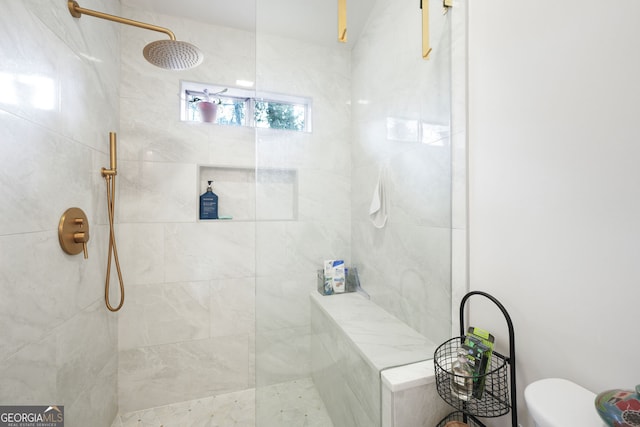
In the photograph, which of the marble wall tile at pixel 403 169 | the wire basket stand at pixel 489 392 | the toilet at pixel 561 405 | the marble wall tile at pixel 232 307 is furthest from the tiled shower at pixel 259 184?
the marble wall tile at pixel 232 307

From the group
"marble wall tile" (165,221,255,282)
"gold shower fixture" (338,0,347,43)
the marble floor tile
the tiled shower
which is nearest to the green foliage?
the tiled shower

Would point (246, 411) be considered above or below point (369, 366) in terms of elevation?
below

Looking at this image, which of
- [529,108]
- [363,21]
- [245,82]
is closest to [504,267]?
[529,108]

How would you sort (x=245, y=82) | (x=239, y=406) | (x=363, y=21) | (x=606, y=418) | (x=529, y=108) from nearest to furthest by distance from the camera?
(x=606, y=418), (x=529, y=108), (x=363, y=21), (x=239, y=406), (x=245, y=82)

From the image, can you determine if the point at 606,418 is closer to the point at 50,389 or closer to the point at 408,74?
the point at 408,74

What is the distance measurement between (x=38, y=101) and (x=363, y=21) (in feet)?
4.44

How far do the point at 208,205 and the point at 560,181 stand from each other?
1887mm

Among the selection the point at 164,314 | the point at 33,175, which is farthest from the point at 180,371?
the point at 33,175

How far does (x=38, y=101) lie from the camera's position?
1001 mm

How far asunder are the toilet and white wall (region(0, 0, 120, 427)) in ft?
5.08

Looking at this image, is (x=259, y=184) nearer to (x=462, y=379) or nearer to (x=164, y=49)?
(x=164, y=49)

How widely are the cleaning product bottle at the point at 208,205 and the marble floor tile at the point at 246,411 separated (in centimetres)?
118

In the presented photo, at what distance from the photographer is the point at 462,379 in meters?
0.83

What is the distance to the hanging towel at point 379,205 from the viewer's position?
4.02 feet
